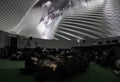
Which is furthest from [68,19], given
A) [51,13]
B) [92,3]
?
[51,13]

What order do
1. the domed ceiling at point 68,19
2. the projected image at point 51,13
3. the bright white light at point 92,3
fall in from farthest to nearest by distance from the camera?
the projected image at point 51,13
the bright white light at point 92,3
the domed ceiling at point 68,19

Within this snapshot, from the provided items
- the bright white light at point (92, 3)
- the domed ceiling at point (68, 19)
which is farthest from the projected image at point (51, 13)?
the bright white light at point (92, 3)

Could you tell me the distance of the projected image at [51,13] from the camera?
1449 inches

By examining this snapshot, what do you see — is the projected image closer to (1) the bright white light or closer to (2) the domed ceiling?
(2) the domed ceiling

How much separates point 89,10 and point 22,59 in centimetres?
2292

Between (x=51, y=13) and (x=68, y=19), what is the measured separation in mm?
11896

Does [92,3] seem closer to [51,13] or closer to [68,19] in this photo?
[68,19]

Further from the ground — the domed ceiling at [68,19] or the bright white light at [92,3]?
the bright white light at [92,3]

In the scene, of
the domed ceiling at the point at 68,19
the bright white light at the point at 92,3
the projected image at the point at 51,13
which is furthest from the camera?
the projected image at the point at 51,13

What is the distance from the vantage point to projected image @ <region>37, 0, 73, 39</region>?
36797 mm

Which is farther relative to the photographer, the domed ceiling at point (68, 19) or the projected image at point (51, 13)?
the projected image at point (51, 13)

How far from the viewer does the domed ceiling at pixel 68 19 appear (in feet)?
71.6

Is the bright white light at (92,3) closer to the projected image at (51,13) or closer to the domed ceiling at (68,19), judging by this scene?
the domed ceiling at (68,19)

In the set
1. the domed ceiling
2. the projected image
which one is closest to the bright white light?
the domed ceiling
